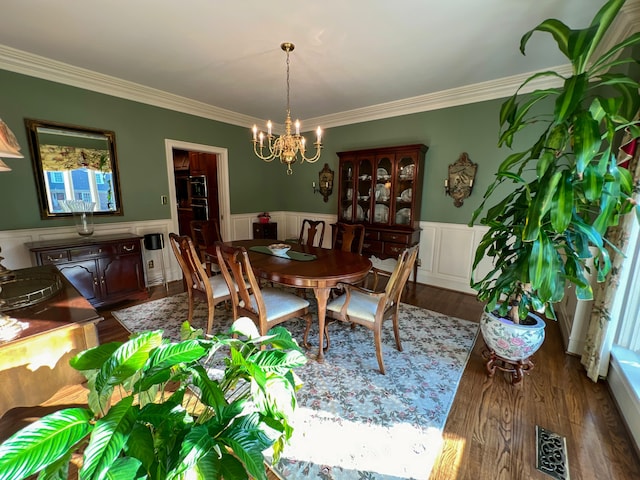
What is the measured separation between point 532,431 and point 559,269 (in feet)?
Answer: 3.09

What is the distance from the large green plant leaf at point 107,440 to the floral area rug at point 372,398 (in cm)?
45

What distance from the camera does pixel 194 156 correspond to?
5.43 meters

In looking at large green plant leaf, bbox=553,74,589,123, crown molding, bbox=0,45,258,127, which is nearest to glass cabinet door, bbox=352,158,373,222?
crown molding, bbox=0,45,258,127

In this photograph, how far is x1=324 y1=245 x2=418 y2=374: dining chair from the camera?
78.6 inches

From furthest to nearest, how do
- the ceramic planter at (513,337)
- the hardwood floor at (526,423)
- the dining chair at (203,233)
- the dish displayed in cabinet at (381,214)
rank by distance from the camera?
1. the dish displayed in cabinet at (381,214)
2. the dining chair at (203,233)
3. the ceramic planter at (513,337)
4. the hardwood floor at (526,423)

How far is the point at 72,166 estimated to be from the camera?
3.08 metres

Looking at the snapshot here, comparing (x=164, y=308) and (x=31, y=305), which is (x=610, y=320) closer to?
(x=31, y=305)

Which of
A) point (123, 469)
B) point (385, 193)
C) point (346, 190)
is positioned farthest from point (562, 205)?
point (346, 190)

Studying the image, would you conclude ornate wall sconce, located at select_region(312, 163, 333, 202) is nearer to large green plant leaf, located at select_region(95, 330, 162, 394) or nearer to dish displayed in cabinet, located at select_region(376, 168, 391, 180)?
dish displayed in cabinet, located at select_region(376, 168, 391, 180)

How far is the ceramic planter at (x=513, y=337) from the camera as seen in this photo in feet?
6.02

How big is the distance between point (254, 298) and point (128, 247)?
1.98m

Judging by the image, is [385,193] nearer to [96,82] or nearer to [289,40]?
[289,40]

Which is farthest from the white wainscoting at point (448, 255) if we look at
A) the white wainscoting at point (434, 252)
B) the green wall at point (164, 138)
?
the green wall at point (164, 138)

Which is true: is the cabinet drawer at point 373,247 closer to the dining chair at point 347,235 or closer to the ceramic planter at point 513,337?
the dining chair at point 347,235
